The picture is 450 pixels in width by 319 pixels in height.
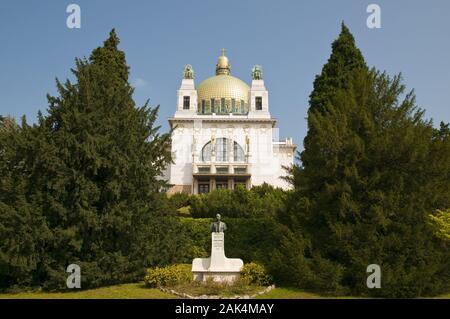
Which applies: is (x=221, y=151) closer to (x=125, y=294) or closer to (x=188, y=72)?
(x=188, y=72)

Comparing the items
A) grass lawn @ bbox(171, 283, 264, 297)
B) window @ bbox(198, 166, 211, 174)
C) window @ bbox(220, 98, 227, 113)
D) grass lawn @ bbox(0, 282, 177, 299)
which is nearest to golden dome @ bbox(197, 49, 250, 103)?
window @ bbox(220, 98, 227, 113)

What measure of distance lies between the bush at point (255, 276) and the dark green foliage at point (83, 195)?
4.16 metres

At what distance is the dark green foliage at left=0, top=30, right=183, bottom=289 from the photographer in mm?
17703

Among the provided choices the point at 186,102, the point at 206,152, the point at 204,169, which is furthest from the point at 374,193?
the point at 186,102

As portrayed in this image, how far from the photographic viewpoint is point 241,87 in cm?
7531

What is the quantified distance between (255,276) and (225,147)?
158 ft

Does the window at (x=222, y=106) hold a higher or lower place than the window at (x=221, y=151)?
higher

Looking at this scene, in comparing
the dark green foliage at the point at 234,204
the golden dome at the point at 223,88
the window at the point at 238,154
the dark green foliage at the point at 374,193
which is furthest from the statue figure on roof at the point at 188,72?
the dark green foliage at the point at 374,193

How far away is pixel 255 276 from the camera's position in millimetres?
18625

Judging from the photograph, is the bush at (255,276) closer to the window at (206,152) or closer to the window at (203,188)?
the window at (203,188)

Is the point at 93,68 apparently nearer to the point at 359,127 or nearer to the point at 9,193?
the point at 9,193

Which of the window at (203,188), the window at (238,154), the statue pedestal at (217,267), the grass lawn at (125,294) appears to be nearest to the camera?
the grass lawn at (125,294)

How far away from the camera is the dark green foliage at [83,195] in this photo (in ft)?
58.1

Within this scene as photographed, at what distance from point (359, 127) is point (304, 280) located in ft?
23.0
